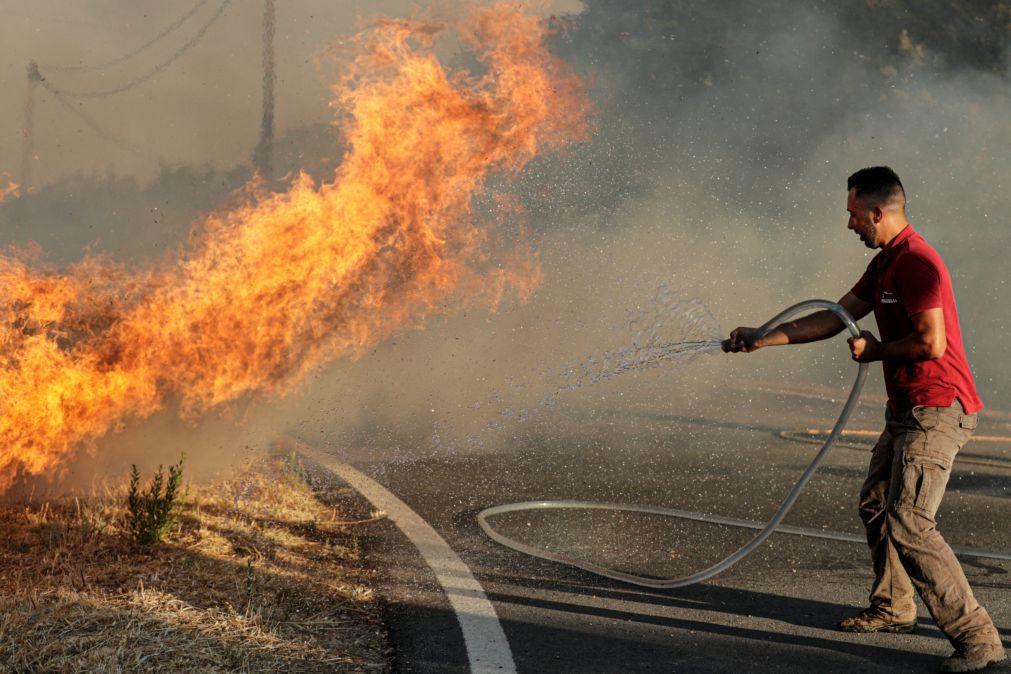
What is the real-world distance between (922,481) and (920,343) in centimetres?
58

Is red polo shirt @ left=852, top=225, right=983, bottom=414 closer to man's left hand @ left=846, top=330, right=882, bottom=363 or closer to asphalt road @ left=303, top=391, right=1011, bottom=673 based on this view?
man's left hand @ left=846, top=330, right=882, bottom=363

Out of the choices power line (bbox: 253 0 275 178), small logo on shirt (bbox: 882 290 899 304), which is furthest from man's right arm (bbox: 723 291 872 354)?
power line (bbox: 253 0 275 178)

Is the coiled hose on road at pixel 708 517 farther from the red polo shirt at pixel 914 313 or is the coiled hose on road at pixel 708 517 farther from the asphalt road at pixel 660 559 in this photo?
the red polo shirt at pixel 914 313

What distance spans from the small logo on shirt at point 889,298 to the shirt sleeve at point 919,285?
9 cm

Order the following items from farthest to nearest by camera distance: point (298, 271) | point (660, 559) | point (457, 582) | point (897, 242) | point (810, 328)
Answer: point (298, 271) → point (660, 559) → point (457, 582) → point (810, 328) → point (897, 242)

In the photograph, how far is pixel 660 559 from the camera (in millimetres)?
5469

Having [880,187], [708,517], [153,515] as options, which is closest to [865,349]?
[880,187]

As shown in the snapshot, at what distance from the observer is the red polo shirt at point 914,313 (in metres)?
4.16

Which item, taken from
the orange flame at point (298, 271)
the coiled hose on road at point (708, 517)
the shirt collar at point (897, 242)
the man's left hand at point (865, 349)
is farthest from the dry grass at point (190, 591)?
the shirt collar at point (897, 242)

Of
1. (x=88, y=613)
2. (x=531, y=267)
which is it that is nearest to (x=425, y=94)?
(x=88, y=613)

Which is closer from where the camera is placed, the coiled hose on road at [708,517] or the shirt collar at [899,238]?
the shirt collar at [899,238]

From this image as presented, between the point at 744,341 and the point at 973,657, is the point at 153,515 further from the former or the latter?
the point at 973,657

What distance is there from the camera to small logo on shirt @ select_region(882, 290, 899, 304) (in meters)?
4.32

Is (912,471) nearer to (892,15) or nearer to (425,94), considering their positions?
(425,94)
